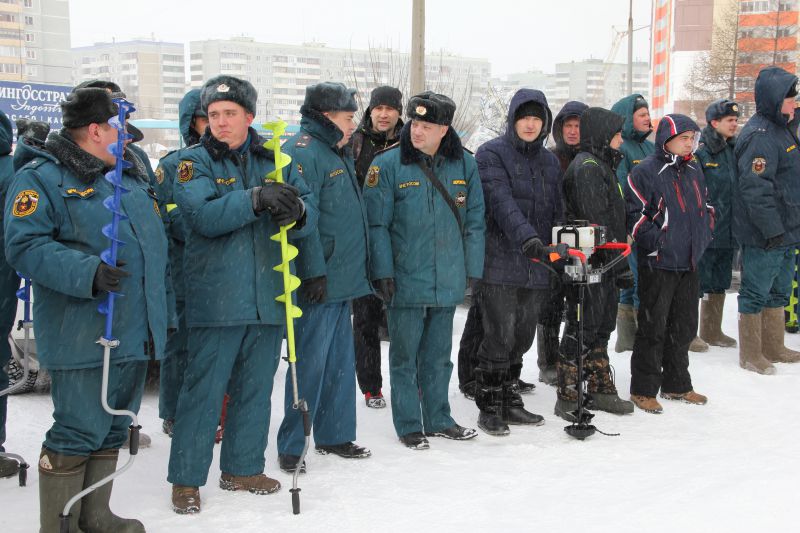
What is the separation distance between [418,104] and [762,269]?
3.71 metres

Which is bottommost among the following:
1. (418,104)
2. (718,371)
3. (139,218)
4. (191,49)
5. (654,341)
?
(718,371)

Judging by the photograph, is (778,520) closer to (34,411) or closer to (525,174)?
(525,174)

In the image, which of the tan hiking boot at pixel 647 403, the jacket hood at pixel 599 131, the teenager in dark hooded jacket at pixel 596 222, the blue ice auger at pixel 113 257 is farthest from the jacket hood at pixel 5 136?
the tan hiking boot at pixel 647 403

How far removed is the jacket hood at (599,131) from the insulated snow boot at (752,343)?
2310 millimetres

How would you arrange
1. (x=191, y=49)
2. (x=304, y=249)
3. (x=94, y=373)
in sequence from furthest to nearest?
(x=191, y=49) → (x=304, y=249) → (x=94, y=373)

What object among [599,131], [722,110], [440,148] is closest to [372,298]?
[440,148]

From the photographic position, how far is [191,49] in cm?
9200

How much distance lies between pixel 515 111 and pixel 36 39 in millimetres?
84761

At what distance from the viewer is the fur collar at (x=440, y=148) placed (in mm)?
5180

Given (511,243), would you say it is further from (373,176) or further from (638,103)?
(638,103)

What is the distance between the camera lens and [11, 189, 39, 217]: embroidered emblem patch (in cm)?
338

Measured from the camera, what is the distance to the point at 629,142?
295 inches

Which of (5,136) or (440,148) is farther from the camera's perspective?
(440,148)

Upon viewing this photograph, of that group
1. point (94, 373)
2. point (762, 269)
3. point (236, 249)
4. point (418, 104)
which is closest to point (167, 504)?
point (94, 373)
